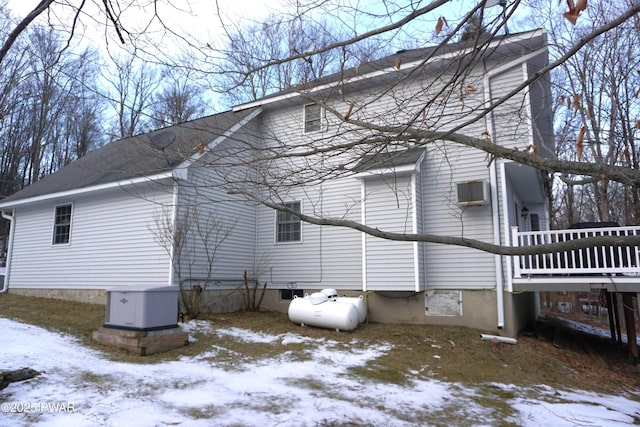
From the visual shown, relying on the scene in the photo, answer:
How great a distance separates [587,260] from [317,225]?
17.4ft

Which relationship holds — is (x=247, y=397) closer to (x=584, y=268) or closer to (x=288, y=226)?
(x=584, y=268)

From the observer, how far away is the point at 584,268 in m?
8.17

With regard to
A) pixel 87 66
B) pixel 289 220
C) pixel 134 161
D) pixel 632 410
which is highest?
pixel 134 161

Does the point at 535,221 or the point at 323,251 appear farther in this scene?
the point at 535,221

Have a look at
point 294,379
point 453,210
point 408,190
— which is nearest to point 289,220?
point 408,190

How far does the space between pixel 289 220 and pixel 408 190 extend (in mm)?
3606

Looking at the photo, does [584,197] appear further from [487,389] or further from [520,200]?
[487,389]

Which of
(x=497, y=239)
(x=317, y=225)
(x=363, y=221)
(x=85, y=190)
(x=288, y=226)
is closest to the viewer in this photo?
(x=317, y=225)

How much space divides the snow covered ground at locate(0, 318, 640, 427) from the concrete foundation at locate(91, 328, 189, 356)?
38 centimetres

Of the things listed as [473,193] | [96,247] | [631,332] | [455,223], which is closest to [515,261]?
[455,223]

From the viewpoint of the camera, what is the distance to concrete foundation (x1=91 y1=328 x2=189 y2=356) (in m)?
6.60

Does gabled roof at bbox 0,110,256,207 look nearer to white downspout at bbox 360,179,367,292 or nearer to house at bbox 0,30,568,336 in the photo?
house at bbox 0,30,568,336


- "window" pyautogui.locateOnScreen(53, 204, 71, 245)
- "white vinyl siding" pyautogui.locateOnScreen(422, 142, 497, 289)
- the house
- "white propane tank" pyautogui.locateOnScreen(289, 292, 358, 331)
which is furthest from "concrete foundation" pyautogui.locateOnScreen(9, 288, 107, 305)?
"white vinyl siding" pyautogui.locateOnScreen(422, 142, 497, 289)

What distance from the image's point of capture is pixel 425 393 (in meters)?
5.50
